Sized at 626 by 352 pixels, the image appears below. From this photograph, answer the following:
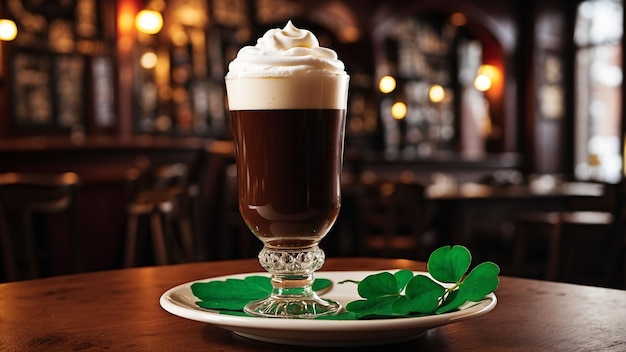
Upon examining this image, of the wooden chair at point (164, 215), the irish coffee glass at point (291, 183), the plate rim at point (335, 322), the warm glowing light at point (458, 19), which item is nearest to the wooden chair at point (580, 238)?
the wooden chair at point (164, 215)

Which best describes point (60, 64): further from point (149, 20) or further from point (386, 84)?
point (386, 84)

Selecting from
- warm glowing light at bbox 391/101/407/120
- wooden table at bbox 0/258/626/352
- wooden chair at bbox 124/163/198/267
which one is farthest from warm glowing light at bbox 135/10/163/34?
wooden table at bbox 0/258/626/352

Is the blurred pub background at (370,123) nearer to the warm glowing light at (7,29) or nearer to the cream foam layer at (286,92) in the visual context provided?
the warm glowing light at (7,29)

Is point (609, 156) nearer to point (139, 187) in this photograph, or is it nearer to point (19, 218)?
point (139, 187)

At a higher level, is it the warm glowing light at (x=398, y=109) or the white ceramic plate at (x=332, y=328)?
the warm glowing light at (x=398, y=109)

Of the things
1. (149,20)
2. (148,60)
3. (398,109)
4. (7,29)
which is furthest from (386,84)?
(7,29)

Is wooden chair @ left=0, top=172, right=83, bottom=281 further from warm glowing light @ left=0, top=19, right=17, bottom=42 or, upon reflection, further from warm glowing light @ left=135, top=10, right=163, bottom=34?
warm glowing light @ left=135, top=10, right=163, bottom=34

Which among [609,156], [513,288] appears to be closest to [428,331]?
[513,288]
